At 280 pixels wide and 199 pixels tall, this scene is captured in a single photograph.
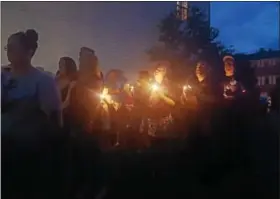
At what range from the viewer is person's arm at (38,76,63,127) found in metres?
2.69

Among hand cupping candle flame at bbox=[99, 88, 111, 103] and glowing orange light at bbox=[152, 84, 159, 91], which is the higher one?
glowing orange light at bbox=[152, 84, 159, 91]

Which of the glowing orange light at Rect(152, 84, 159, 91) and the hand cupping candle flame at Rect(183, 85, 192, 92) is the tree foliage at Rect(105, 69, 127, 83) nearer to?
the glowing orange light at Rect(152, 84, 159, 91)

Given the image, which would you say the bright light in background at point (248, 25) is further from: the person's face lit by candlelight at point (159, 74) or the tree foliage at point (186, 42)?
A: the person's face lit by candlelight at point (159, 74)

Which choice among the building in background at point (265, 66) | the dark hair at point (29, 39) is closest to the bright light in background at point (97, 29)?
the dark hair at point (29, 39)

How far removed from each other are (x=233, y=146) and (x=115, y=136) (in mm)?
729

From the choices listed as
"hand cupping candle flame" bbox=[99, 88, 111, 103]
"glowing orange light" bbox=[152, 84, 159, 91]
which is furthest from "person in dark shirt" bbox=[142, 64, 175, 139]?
"hand cupping candle flame" bbox=[99, 88, 111, 103]

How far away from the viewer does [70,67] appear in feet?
8.81

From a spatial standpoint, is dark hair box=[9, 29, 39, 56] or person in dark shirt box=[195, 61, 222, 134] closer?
dark hair box=[9, 29, 39, 56]

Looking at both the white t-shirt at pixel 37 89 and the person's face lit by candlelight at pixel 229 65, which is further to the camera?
the person's face lit by candlelight at pixel 229 65

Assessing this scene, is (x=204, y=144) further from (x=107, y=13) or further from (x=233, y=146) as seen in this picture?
(x=107, y=13)

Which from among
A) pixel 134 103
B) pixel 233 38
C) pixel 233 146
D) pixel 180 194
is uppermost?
pixel 233 38

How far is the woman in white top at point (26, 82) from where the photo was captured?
2648 millimetres

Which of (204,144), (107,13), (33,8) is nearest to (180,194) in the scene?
(204,144)

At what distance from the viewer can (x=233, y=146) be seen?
110 inches
